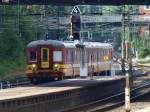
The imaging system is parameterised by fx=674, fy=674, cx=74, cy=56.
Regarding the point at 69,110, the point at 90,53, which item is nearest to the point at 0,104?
the point at 69,110

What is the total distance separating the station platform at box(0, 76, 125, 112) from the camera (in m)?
28.5

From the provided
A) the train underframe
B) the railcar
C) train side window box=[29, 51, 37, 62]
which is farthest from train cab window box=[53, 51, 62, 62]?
train side window box=[29, 51, 37, 62]

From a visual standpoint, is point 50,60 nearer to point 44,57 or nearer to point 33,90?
point 44,57

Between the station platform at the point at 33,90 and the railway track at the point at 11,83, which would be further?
the railway track at the point at 11,83

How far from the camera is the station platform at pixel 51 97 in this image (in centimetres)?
2845


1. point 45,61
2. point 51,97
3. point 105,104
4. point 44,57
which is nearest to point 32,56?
point 44,57

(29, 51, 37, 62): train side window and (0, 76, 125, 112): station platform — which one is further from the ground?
(29, 51, 37, 62): train side window

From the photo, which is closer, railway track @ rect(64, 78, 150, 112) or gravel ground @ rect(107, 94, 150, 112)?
railway track @ rect(64, 78, 150, 112)

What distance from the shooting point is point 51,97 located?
1283 inches

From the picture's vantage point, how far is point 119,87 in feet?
157

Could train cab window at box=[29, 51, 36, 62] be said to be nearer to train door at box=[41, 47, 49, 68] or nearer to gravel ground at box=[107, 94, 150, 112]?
train door at box=[41, 47, 49, 68]

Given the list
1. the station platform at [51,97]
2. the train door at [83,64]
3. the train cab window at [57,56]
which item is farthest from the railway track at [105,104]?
the train cab window at [57,56]

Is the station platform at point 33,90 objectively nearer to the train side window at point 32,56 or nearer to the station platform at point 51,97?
the station platform at point 51,97

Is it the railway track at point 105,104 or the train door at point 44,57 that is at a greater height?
the train door at point 44,57
